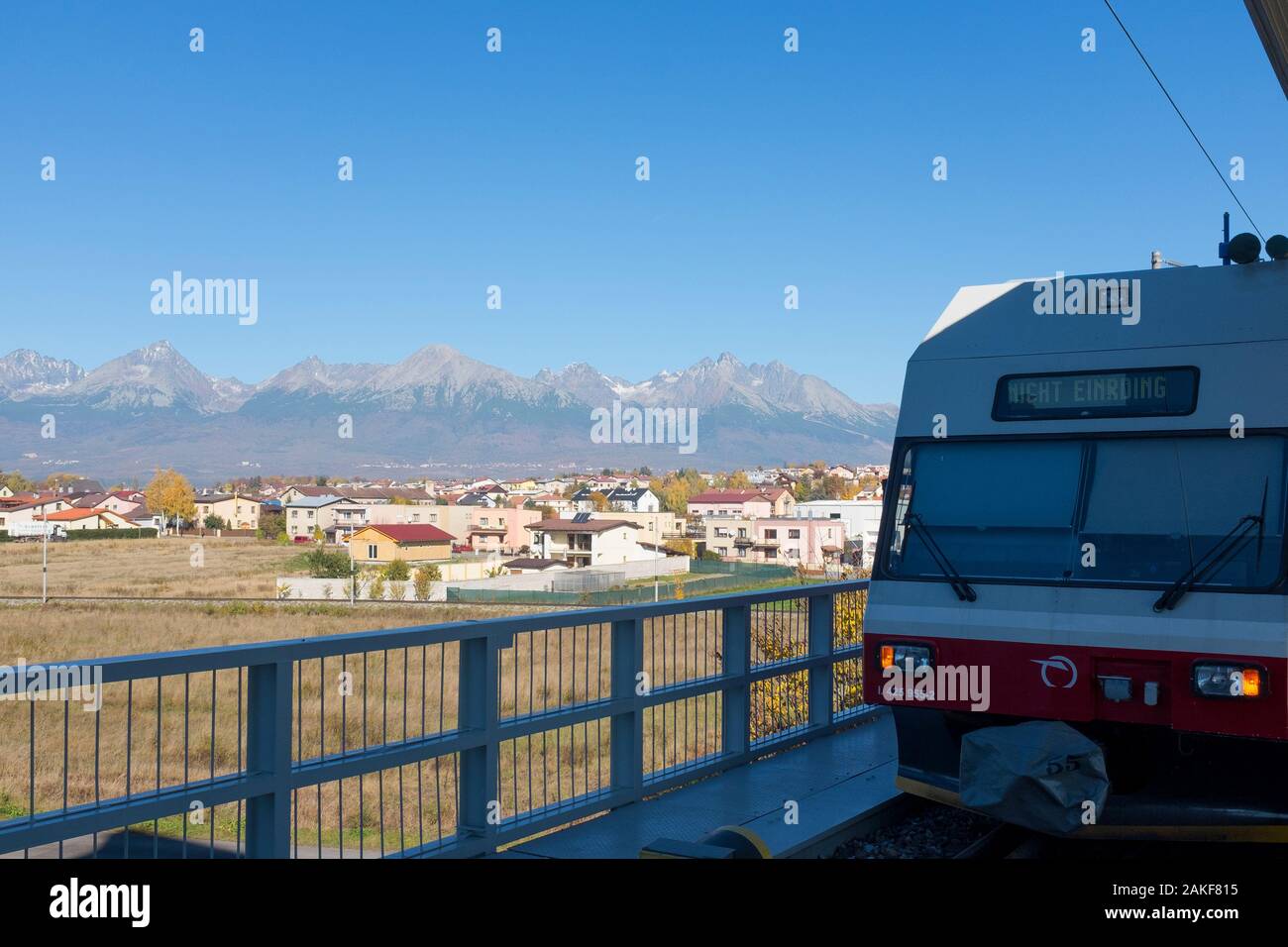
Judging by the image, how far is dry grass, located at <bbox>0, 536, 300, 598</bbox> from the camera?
85.4m

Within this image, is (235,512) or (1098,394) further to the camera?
(235,512)

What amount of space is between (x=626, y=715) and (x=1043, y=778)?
106 inches

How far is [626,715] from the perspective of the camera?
7.58 metres

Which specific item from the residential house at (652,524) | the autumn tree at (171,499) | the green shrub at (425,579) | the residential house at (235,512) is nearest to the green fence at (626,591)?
the green shrub at (425,579)

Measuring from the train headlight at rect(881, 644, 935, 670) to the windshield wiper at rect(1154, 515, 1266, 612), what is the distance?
49.7 inches

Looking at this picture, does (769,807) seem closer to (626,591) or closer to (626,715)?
(626,715)

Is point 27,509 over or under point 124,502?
under

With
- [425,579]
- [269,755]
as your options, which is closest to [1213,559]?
[269,755]

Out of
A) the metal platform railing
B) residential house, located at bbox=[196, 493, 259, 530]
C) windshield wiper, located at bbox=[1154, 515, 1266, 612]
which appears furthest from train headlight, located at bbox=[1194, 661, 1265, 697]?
residential house, located at bbox=[196, 493, 259, 530]

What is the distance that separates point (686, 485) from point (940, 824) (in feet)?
559

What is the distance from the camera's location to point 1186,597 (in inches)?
240

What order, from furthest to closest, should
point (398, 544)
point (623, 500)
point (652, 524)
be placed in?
point (623, 500) < point (652, 524) < point (398, 544)
